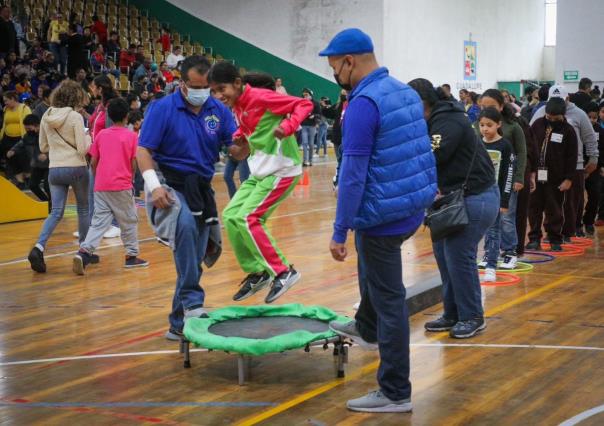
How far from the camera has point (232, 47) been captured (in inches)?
1294

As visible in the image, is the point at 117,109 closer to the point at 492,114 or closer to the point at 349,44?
the point at 492,114

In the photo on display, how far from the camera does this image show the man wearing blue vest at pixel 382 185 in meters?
4.67

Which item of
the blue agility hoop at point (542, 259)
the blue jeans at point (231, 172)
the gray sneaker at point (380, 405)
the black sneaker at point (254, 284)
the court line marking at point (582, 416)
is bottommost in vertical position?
the blue agility hoop at point (542, 259)

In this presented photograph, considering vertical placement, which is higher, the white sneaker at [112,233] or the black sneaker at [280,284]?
the black sneaker at [280,284]

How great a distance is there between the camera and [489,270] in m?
8.73

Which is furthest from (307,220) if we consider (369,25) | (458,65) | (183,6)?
(458,65)

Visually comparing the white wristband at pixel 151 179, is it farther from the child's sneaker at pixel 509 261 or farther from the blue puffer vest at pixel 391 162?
the child's sneaker at pixel 509 261

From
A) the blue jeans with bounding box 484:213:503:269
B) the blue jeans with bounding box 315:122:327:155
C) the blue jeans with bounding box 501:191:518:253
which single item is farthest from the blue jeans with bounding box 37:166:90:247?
the blue jeans with bounding box 315:122:327:155

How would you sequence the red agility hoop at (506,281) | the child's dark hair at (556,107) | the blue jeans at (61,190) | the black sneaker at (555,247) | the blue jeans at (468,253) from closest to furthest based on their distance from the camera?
the blue jeans at (468,253) → the red agility hoop at (506,281) → the blue jeans at (61,190) → the child's dark hair at (556,107) → the black sneaker at (555,247)

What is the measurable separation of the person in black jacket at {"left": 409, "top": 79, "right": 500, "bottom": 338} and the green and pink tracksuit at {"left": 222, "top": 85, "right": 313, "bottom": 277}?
93cm

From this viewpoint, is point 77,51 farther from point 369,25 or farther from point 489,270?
point 489,270

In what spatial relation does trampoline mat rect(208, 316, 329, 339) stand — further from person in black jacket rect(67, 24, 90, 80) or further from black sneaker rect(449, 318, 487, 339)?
person in black jacket rect(67, 24, 90, 80)

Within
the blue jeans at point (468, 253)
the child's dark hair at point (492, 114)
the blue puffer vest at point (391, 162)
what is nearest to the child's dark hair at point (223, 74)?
the blue puffer vest at point (391, 162)

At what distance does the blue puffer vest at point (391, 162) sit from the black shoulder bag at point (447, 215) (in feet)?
4.95
